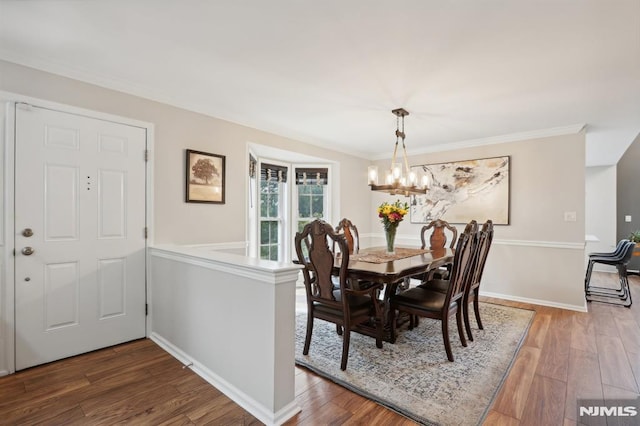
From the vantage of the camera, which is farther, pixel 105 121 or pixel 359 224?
pixel 359 224

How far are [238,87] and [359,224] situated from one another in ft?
11.2

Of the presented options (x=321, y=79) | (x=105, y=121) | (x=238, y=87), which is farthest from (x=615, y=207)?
(x=105, y=121)

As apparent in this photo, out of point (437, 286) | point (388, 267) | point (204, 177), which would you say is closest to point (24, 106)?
point (204, 177)

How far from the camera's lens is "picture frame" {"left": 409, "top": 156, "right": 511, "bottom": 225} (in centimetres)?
437

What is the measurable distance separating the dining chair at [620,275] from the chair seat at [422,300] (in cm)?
312

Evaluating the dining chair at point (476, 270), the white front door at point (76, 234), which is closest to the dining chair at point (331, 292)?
the dining chair at point (476, 270)

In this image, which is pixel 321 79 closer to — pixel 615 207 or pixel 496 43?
pixel 496 43

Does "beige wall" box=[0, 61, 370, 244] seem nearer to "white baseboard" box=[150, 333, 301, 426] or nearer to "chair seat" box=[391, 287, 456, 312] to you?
"white baseboard" box=[150, 333, 301, 426]

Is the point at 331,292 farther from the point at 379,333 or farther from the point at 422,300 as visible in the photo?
the point at 422,300

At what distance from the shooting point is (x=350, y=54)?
2186 mm

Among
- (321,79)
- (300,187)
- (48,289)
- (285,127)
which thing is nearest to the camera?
(48,289)

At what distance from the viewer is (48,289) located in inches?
92.4

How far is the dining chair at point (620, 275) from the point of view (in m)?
4.01

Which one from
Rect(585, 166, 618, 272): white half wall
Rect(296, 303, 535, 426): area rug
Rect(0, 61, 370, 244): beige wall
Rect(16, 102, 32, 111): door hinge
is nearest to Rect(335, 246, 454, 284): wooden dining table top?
Rect(296, 303, 535, 426): area rug
